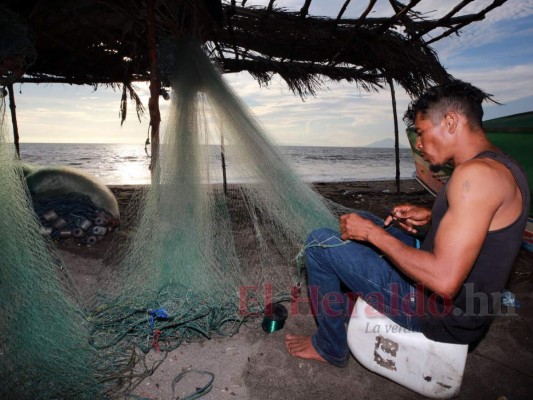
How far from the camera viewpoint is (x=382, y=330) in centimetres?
168

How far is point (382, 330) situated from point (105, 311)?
2006 mm

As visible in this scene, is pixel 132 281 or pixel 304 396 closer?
pixel 304 396

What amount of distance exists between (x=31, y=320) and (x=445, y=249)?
6.94ft

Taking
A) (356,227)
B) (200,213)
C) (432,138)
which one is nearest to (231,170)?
(200,213)

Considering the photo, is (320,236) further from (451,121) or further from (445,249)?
(451,121)

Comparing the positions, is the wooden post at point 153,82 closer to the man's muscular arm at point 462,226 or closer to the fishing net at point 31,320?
the fishing net at point 31,320

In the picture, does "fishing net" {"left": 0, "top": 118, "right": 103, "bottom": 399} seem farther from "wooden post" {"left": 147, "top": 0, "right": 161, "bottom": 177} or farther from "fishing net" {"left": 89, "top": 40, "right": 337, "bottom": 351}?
"wooden post" {"left": 147, "top": 0, "right": 161, "bottom": 177}

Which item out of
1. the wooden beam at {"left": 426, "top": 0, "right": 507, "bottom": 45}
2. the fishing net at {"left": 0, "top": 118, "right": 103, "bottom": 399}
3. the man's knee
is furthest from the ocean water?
the wooden beam at {"left": 426, "top": 0, "right": 507, "bottom": 45}

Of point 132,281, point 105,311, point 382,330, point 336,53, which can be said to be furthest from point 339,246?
point 336,53

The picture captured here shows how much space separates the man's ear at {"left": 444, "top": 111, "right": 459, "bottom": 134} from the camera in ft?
4.75

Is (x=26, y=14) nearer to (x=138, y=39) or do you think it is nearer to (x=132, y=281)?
(x=138, y=39)

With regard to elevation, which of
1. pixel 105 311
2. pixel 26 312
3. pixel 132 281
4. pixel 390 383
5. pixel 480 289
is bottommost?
pixel 390 383

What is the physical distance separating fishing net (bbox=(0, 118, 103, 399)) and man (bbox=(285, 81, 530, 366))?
4.69 feet

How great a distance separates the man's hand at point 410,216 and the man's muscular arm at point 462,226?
82cm
